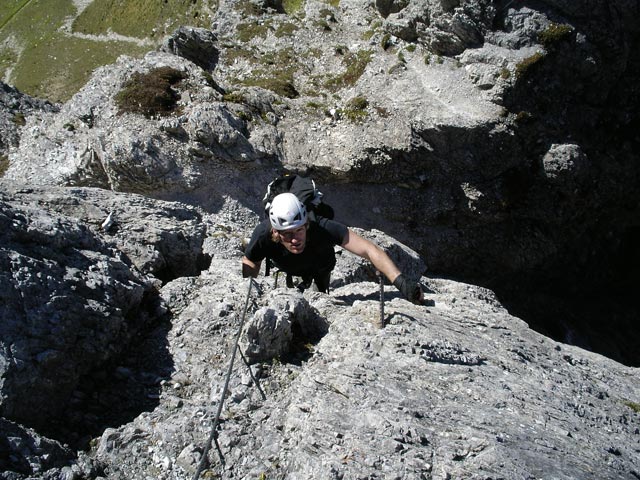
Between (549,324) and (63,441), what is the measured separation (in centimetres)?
3192

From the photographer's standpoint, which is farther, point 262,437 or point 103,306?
point 103,306

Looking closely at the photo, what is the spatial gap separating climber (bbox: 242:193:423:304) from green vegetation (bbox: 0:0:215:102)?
5041cm

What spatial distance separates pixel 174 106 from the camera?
25.8 m

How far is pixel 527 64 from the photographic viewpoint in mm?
25875

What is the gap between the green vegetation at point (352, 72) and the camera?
3017 cm

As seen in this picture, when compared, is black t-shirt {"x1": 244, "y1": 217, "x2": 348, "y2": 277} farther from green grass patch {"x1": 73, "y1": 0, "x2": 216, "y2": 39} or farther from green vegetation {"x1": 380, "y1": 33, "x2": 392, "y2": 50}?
green grass patch {"x1": 73, "y1": 0, "x2": 216, "y2": 39}

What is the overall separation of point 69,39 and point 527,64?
65.0 m

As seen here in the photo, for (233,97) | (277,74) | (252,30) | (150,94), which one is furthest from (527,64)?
(150,94)

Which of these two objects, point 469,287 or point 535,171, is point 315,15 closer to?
point 535,171

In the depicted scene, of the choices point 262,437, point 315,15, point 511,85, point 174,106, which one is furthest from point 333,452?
point 315,15

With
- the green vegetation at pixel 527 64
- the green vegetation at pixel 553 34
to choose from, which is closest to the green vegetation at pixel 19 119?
the green vegetation at pixel 527 64

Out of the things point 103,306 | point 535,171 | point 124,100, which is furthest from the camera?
point 535,171

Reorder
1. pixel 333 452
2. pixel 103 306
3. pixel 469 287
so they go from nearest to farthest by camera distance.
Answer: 1. pixel 333 452
2. pixel 103 306
3. pixel 469 287

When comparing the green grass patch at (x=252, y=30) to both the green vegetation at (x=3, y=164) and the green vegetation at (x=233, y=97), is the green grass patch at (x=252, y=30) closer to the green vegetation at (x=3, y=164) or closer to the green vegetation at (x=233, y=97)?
the green vegetation at (x=233, y=97)
